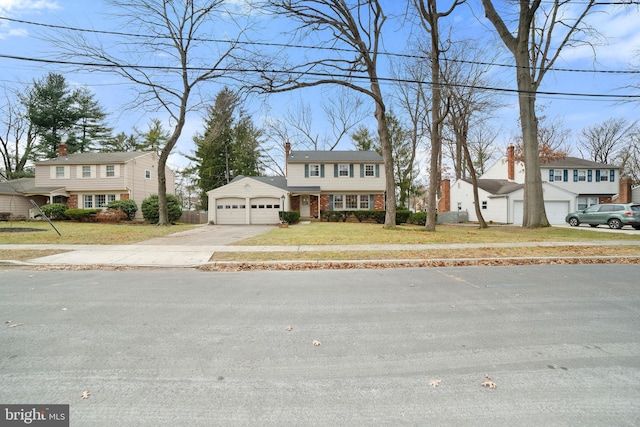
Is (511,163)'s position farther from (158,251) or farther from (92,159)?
(92,159)

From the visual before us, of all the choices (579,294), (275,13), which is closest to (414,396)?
(579,294)

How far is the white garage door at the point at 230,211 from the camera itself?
26.3m

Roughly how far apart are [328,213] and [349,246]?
1613 cm

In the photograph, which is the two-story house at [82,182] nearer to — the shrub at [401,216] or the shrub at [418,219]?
the shrub at [401,216]

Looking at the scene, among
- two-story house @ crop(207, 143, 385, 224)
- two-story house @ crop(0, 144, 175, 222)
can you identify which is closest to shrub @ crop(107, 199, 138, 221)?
two-story house @ crop(0, 144, 175, 222)

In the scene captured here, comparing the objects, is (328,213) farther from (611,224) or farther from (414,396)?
(414,396)

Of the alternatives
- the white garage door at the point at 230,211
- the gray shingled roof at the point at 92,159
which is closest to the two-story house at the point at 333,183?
the white garage door at the point at 230,211

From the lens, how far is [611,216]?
67.5 feet

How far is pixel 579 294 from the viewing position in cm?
542

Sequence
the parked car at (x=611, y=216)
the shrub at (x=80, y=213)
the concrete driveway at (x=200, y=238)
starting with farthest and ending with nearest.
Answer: the shrub at (x=80, y=213) < the parked car at (x=611, y=216) < the concrete driveway at (x=200, y=238)

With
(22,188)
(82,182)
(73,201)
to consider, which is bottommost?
(73,201)

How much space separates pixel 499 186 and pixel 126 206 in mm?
35704

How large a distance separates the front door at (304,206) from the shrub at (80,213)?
671 inches

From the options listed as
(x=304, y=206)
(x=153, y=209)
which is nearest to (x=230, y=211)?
(x=153, y=209)
